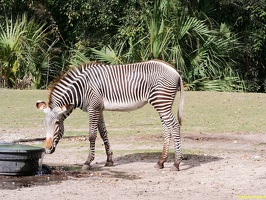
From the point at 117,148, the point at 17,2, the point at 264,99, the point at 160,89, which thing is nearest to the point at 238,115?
the point at 264,99

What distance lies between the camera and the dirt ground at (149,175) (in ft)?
32.9

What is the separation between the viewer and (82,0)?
28.1m

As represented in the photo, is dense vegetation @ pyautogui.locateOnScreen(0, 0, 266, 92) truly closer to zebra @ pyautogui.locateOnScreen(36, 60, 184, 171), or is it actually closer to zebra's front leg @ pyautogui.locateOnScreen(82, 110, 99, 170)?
zebra @ pyautogui.locateOnScreen(36, 60, 184, 171)

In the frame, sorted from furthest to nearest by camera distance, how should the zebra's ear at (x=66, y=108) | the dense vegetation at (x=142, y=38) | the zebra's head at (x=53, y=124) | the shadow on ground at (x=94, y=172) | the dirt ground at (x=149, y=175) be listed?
the dense vegetation at (x=142, y=38) → the zebra's ear at (x=66, y=108) → the zebra's head at (x=53, y=124) → the shadow on ground at (x=94, y=172) → the dirt ground at (x=149, y=175)

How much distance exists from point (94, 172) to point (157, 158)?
1689 millimetres

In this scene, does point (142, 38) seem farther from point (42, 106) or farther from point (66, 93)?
point (42, 106)

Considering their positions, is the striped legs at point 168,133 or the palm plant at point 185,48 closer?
the striped legs at point 168,133

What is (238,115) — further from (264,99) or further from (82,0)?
(82,0)

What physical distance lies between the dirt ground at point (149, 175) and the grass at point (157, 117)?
197cm

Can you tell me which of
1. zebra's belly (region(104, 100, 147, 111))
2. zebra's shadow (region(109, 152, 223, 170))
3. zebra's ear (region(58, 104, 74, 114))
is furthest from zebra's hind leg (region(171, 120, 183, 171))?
zebra's ear (region(58, 104, 74, 114))

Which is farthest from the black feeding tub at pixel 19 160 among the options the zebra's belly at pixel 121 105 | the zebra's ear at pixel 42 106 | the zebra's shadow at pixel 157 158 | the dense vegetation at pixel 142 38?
the dense vegetation at pixel 142 38

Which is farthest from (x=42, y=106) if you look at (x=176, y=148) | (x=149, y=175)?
(x=176, y=148)

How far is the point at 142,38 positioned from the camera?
1050 inches

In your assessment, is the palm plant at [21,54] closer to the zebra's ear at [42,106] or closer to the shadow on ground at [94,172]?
the shadow on ground at [94,172]
